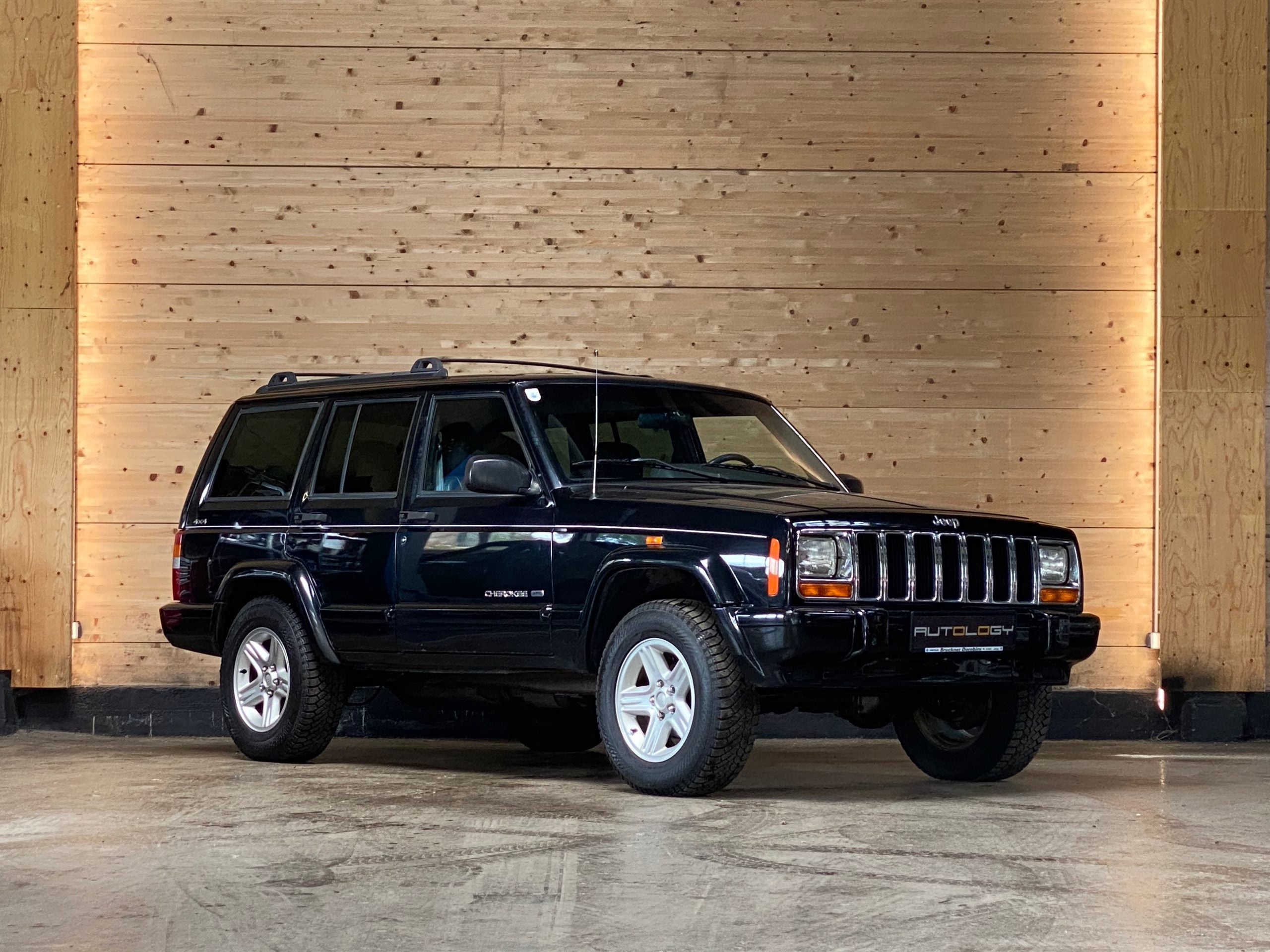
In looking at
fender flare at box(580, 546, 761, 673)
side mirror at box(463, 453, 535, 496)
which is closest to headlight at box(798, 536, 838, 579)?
fender flare at box(580, 546, 761, 673)

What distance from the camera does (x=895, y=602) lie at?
25.3 ft

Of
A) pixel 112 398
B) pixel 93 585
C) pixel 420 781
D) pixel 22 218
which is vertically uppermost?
pixel 22 218

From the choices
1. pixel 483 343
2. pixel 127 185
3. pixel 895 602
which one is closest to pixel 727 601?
pixel 895 602

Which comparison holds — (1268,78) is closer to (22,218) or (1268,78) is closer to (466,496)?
(466,496)

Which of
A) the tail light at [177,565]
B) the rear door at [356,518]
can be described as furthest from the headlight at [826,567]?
the tail light at [177,565]

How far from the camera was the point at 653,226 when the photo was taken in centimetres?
1208

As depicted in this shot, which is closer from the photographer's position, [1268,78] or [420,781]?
[420,781]

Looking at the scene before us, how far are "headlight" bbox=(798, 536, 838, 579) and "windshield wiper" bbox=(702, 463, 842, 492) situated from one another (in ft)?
4.30

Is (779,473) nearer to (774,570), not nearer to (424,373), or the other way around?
(774,570)

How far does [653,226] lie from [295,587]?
405 cm

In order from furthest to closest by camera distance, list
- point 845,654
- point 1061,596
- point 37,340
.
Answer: point 37,340
point 1061,596
point 845,654

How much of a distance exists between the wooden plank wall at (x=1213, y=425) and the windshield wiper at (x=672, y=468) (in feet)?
14.2

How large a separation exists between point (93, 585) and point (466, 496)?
4.42 meters

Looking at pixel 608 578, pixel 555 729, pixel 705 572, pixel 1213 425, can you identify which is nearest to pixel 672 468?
pixel 608 578
